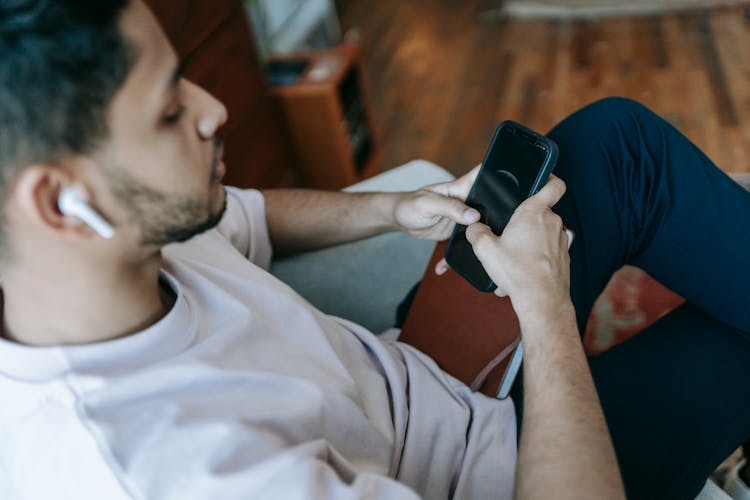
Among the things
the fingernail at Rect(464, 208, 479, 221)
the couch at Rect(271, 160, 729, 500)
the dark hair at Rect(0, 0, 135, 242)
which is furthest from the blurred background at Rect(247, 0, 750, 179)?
the dark hair at Rect(0, 0, 135, 242)

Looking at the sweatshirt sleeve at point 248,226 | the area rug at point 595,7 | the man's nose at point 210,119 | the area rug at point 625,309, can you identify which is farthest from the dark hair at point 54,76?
the area rug at point 595,7

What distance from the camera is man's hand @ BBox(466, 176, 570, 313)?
2.49 ft

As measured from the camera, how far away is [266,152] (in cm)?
197

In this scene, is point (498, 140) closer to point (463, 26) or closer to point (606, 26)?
point (606, 26)

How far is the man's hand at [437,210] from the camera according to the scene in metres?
0.89

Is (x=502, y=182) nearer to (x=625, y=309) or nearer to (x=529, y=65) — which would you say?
(x=625, y=309)

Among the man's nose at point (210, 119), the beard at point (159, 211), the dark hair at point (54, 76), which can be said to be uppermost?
the dark hair at point (54, 76)

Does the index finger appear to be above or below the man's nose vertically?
below

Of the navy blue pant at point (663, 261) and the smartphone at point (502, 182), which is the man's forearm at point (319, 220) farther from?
the navy blue pant at point (663, 261)

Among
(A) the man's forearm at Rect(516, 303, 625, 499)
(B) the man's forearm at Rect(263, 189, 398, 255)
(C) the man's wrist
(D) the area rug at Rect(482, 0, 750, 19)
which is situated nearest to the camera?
(A) the man's forearm at Rect(516, 303, 625, 499)

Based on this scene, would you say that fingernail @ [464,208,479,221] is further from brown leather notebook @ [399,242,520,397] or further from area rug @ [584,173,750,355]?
area rug @ [584,173,750,355]

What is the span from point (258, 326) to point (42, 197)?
0.30 metres

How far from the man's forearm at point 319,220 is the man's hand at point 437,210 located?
80mm

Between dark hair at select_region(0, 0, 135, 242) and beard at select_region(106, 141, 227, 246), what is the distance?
0.15ft
